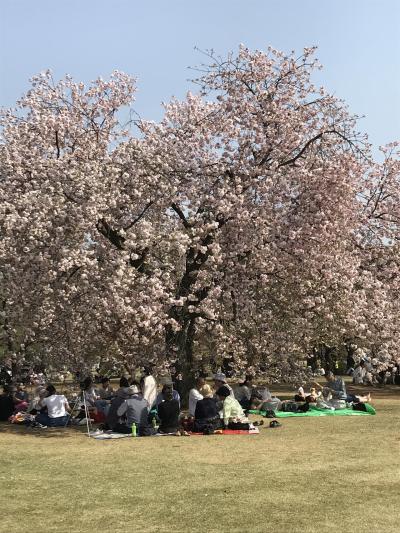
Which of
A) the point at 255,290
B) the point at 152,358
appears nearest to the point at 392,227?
the point at 255,290

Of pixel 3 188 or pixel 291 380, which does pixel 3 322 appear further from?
pixel 291 380

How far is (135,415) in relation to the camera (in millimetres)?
18062

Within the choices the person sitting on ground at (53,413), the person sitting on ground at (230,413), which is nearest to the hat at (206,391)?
the person sitting on ground at (230,413)

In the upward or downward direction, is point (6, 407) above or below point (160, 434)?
above

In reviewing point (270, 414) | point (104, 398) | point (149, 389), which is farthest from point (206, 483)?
point (104, 398)

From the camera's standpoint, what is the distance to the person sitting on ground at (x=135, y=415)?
18.0 m

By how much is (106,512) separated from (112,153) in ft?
51.6

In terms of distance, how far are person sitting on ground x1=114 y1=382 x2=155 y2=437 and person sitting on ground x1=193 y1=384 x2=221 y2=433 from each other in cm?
123

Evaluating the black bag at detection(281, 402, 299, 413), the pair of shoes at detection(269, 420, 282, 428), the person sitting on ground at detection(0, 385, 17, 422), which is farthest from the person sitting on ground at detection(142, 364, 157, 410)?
the black bag at detection(281, 402, 299, 413)

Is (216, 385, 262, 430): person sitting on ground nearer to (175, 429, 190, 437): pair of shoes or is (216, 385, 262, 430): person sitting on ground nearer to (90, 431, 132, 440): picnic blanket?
(175, 429, 190, 437): pair of shoes

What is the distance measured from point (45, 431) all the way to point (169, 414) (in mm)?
3766

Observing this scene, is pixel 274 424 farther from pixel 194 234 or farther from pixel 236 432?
pixel 194 234

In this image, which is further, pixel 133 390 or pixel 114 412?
pixel 133 390

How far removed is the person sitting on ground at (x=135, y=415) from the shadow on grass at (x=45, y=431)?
120cm
